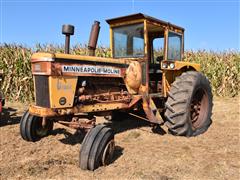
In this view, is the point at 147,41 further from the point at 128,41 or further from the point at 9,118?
the point at 9,118

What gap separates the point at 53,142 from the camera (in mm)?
5289

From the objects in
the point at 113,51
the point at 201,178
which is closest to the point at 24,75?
the point at 113,51

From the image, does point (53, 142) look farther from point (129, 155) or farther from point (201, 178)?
point (201, 178)

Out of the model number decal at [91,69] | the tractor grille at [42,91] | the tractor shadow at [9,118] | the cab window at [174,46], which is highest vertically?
the cab window at [174,46]

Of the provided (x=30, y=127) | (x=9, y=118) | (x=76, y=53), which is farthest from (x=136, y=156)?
(x=76, y=53)

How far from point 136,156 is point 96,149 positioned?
2.72ft

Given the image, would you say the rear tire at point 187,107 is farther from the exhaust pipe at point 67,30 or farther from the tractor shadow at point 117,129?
the exhaust pipe at point 67,30

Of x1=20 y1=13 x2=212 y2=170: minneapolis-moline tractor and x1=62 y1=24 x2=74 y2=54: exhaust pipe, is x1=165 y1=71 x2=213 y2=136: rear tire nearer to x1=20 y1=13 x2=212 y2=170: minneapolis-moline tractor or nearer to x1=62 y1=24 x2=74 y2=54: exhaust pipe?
x1=20 y1=13 x2=212 y2=170: minneapolis-moline tractor

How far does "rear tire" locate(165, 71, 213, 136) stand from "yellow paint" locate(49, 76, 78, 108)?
6.53ft

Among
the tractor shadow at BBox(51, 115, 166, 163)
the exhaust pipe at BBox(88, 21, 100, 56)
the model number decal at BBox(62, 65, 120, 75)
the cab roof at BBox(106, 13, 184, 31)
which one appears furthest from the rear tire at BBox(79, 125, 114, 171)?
the cab roof at BBox(106, 13, 184, 31)

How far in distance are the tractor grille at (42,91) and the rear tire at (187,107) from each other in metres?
2.34

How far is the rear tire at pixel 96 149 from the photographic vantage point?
3.94 meters

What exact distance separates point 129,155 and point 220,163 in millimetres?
1339

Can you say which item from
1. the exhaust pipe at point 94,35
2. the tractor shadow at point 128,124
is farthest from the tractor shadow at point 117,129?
the exhaust pipe at point 94,35
